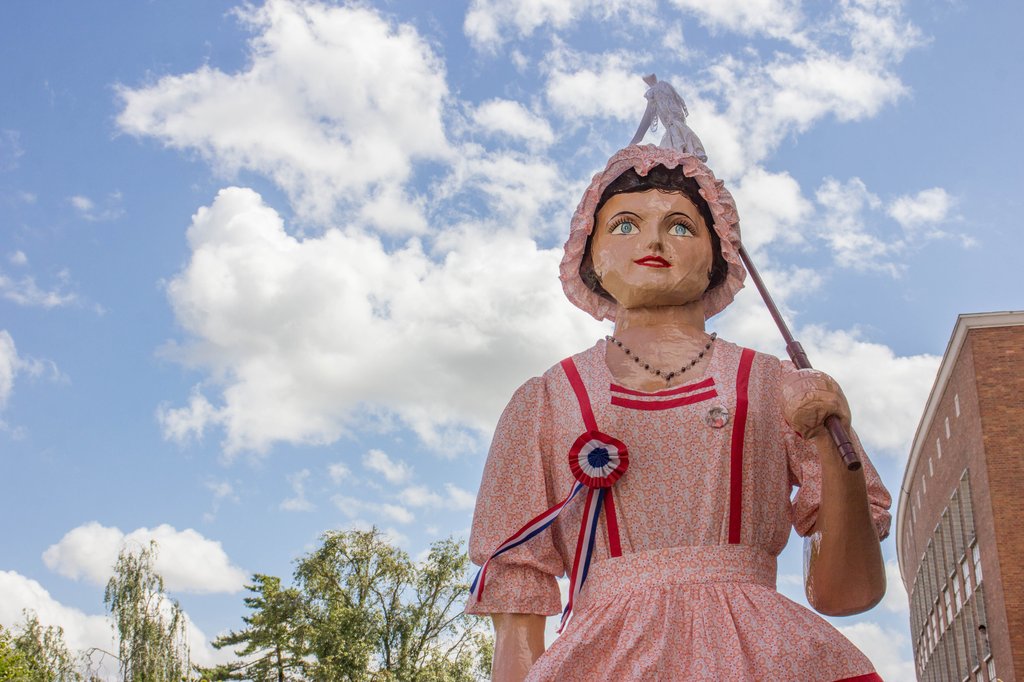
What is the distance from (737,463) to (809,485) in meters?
0.32

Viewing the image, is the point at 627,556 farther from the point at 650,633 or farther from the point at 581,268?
the point at 581,268

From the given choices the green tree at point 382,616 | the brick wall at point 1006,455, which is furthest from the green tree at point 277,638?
the brick wall at point 1006,455

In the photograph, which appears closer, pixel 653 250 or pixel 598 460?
pixel 598 460

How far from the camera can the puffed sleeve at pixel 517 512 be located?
12.0 feet

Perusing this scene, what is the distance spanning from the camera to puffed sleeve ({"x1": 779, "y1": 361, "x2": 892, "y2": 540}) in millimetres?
3709

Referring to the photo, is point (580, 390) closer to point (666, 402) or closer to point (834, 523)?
point (666, 402)

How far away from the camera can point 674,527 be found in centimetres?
350

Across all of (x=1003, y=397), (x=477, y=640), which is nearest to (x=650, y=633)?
(x=477, y=640)

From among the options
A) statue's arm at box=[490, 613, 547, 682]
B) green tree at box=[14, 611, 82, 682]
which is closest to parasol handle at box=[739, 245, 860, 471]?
statue's arm at box=[490, 613, 547, 682]

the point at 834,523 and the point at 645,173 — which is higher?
the point at 645,173

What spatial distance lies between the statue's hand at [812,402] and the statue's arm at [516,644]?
41.4 inches

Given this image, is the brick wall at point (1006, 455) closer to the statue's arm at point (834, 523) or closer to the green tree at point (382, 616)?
the green tree at point (382, 616)

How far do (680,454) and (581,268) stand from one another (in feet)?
3.60

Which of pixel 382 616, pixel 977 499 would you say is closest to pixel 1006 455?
pixel 977 499
